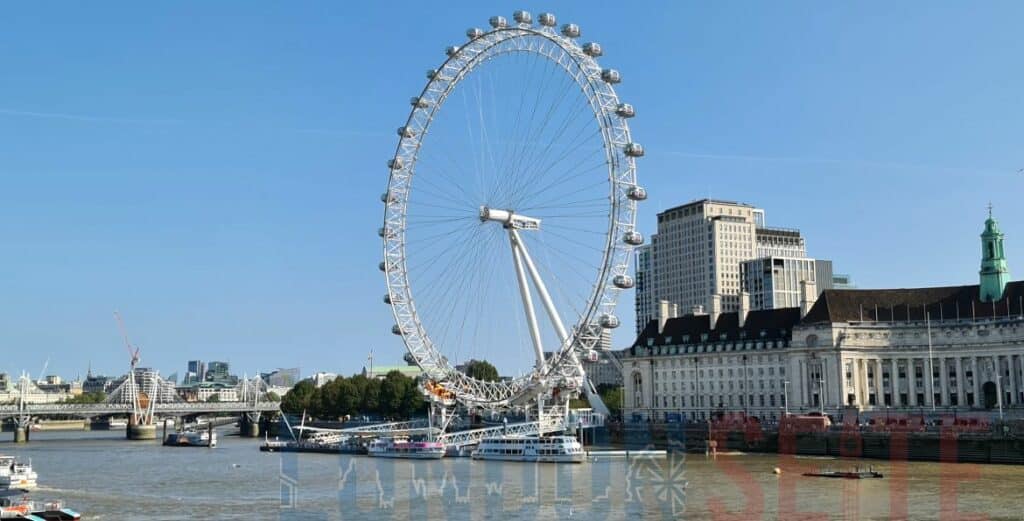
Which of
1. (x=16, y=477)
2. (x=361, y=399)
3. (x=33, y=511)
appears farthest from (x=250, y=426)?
(x=33, y=511)

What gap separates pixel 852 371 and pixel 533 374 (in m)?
37.5

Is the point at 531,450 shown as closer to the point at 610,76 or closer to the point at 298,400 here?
the point at 610,76

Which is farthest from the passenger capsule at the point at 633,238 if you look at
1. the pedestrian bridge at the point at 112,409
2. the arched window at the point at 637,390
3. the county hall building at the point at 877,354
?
the pedestrian bridge at the point at 112,409

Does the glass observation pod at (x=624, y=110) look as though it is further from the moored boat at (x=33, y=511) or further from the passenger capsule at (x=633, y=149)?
the moored boat at (x=33, y=511)

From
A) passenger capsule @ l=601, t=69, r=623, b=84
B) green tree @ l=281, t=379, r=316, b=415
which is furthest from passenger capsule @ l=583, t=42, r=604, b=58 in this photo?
green tree @ l=281, t=379, r=316, b=415

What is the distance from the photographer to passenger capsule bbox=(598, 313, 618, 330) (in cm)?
8319

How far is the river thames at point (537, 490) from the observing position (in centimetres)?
5450

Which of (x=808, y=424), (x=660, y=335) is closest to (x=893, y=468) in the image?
(x=808, y=424)

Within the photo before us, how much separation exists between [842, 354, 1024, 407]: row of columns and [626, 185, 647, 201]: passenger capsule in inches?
1660

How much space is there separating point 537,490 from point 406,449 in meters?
39.3

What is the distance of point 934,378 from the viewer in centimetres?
11469

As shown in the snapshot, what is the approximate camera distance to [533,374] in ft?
310

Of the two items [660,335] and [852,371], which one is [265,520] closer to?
[852,371]

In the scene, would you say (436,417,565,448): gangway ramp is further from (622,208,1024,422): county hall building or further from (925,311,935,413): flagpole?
(925,311,935,413): flagpole
